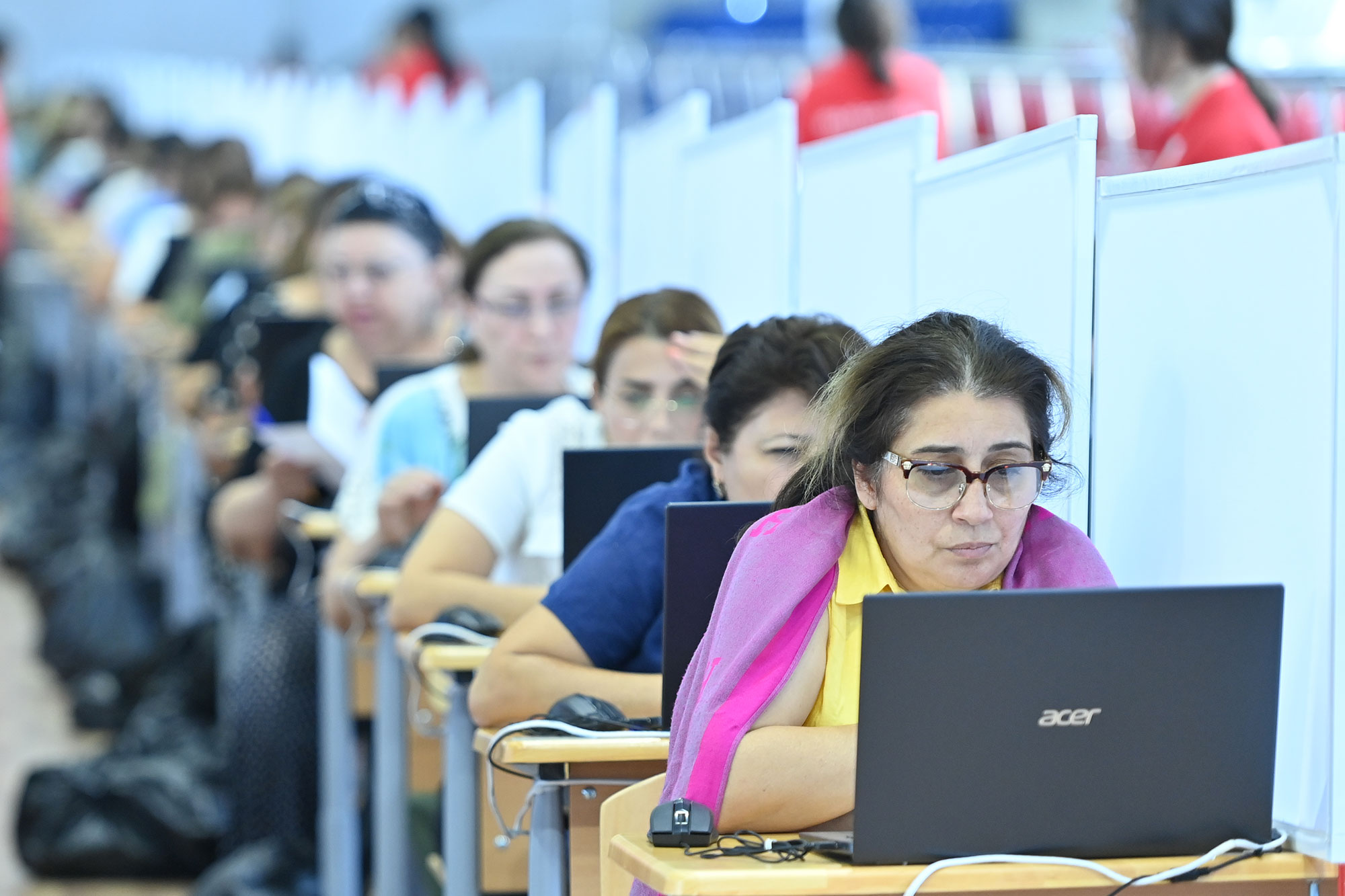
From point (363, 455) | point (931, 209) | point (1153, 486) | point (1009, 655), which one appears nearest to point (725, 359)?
point (931, 209)

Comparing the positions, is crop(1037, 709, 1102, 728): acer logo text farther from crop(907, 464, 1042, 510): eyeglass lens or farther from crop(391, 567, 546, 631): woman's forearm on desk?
crop(391, 567, 546, 631): woman's forearm on desk

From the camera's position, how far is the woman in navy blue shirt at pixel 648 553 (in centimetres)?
220

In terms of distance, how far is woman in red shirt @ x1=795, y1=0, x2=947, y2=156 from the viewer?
4625mm

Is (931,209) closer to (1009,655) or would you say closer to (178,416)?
(1009,655)

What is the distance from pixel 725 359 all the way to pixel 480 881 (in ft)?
2.80

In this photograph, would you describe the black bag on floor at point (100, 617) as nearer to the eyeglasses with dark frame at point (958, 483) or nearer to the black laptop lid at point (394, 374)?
the black laptop lid at point (394, 374)

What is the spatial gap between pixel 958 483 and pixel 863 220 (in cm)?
Result: 100

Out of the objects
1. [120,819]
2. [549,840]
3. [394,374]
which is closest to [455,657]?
[549,840]

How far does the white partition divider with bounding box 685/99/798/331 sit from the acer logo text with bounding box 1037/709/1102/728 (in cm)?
152

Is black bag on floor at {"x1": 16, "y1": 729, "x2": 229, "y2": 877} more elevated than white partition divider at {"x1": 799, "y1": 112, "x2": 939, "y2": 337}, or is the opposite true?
white partition divider at {"x1": 799, "y1": 112, "x2": 939, "y2": 337}

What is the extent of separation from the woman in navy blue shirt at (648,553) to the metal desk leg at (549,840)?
0.21 metres

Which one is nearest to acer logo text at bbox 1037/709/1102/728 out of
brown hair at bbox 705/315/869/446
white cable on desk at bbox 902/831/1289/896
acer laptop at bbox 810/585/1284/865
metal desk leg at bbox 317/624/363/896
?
acer laptop at bbox 810/585/1284/865

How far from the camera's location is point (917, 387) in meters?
1.71

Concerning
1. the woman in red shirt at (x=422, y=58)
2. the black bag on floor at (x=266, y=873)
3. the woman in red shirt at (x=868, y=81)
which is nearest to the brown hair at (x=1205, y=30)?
the woman in red shirt at (x=868, y=81)
